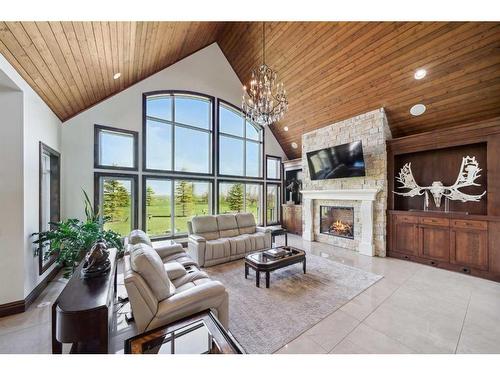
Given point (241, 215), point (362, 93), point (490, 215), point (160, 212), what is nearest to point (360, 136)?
point (362, 93)

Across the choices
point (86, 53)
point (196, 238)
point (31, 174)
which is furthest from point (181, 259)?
point (86, 53)

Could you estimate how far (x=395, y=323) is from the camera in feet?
7.44

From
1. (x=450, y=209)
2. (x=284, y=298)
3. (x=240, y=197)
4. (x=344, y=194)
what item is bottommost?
(x=284, y=298)

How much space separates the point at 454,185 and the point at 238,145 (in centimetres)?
552

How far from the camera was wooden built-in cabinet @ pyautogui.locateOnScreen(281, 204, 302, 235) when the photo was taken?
714 centimetres

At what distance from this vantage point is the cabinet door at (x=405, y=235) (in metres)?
4.30

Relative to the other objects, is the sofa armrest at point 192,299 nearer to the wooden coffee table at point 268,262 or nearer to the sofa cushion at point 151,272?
the sofa cushion at point 151,272

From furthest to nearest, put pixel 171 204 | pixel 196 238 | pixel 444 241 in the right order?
pixel 171 204
pixel 196 238
pixel 444 241

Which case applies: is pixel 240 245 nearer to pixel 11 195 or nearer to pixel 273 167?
pixel 11 195

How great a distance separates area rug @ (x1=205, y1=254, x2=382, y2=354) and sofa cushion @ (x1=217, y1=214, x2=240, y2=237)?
0.77m

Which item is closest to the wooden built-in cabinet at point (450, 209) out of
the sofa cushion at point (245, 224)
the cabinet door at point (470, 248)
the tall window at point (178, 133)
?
the cabinet door at point (470, 248)

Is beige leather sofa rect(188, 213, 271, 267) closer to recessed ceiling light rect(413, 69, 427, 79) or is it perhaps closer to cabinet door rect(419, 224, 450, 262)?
cabinet door rect(419, 224, 450, 262)

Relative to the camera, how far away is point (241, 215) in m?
5.18

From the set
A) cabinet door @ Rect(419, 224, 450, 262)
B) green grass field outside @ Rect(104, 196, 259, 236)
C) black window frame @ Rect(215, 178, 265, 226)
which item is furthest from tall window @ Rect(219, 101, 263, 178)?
cabinet door @ Rect(419, 224, 450, 262)
